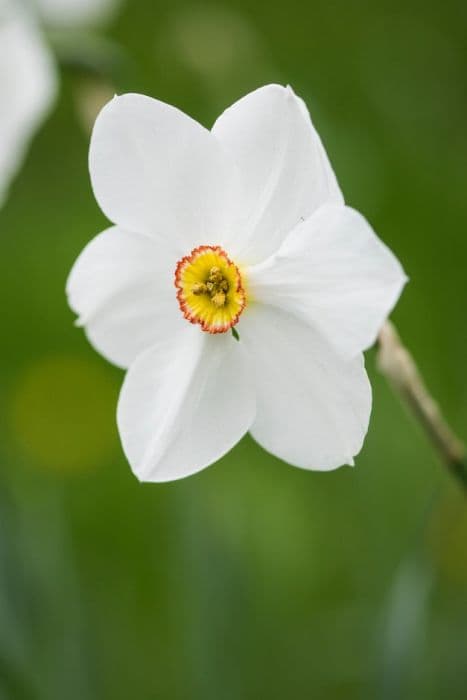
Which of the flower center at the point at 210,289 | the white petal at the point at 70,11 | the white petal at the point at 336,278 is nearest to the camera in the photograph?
the white petal at the point at 336,278

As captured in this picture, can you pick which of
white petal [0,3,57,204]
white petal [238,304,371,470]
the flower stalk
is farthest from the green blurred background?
white petal [238,304,371,470]

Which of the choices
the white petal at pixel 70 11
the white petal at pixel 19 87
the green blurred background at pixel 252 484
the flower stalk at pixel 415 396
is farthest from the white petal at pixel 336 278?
the white petal at pixel 70 11

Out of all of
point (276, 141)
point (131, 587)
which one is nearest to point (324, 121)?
point (276, 141)

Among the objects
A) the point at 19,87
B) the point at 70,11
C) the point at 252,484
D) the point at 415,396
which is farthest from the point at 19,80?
the point at 252,484

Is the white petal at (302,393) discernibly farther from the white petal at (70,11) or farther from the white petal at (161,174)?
the white petal at (70,11)

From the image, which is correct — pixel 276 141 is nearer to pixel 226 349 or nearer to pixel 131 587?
pixel 226 349

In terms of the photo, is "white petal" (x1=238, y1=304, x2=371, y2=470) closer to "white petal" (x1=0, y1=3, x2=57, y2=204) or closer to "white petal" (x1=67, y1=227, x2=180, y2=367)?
"white petal" (x1=67, y1=227, x2=180, y2=367)

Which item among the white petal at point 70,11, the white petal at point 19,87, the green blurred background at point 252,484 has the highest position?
the white petal at point 70,11
